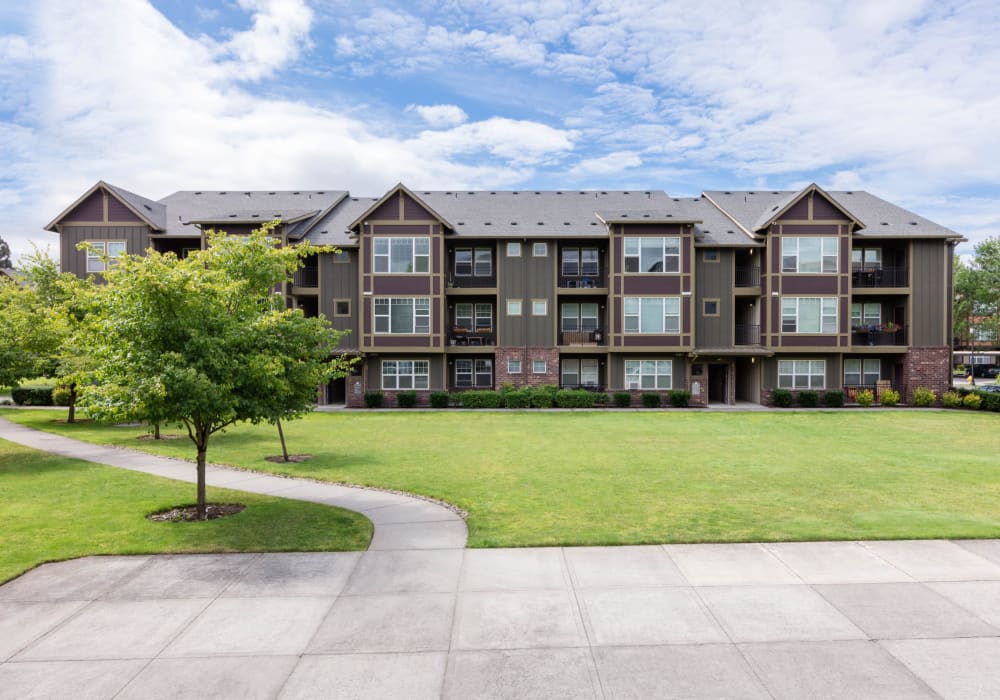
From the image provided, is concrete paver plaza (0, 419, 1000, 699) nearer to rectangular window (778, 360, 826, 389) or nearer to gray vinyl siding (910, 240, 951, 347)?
rectangular window (778, 360, 826, 389)

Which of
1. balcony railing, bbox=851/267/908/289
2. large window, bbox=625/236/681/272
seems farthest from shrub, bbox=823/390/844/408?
large window, bbox=625/236/681/272

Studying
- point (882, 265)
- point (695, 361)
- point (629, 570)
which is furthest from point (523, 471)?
point (882, 265)

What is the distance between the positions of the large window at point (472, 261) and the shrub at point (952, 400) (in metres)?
26.4

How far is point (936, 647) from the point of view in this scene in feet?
18.3

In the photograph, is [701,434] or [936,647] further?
[701,434]

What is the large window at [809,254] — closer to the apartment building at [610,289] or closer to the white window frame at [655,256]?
the apartment building at [610,289]

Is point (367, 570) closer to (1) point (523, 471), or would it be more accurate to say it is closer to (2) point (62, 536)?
(2) point (62, 536)

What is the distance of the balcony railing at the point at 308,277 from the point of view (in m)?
33.7

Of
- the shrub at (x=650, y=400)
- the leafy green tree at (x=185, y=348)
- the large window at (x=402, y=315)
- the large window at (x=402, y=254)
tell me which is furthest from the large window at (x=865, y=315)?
the leafy green tree at (x=185, y=348)

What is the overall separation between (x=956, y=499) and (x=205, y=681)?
42.5ft

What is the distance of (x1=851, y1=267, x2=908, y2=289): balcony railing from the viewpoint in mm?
32969

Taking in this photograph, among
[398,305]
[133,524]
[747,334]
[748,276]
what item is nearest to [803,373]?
[747,334]

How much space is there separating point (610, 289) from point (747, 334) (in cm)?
899

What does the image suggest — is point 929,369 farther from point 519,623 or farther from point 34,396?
point 34,396
